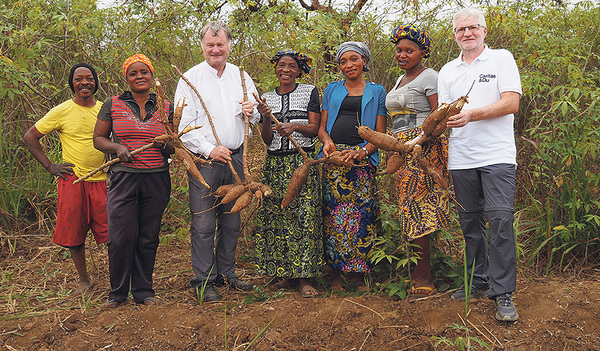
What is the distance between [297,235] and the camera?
112 inches

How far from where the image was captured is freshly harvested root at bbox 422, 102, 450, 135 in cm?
229

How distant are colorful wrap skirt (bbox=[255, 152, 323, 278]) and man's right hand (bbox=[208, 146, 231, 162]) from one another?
0.34 metres

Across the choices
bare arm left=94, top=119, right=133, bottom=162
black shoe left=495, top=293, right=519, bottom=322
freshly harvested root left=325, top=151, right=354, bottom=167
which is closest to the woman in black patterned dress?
freshly harvested root left=325, top=151, right=354, bottom=167

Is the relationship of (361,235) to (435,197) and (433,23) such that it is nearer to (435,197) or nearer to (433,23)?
(435,197)

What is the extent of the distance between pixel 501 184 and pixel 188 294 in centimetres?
194

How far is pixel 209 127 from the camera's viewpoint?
277cm

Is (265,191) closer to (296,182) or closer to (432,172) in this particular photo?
(296,182)

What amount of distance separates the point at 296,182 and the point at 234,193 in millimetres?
352

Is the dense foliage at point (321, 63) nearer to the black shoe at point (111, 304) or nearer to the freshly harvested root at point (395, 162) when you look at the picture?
the freshly harvested root at point (395, 162)

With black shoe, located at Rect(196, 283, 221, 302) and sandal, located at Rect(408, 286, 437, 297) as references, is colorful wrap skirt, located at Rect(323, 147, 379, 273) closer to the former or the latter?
sandal, located at Rect(408, 286, 437, 297)

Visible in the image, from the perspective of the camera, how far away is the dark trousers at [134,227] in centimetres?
262

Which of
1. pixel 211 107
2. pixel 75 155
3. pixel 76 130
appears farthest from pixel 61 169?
pixel 211 107

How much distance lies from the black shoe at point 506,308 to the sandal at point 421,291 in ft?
1.41

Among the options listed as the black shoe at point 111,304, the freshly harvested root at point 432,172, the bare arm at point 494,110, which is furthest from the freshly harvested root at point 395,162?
the black shoe at point 111,304
